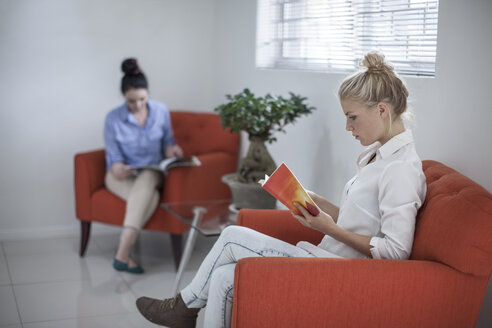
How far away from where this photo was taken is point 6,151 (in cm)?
395

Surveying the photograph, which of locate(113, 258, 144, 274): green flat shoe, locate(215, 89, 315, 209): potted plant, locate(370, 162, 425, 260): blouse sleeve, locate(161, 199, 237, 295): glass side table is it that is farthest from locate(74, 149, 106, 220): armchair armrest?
locate(370, 162, 425, 260): blouse sleeve

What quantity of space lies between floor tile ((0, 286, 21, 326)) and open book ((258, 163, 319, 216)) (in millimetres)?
1579

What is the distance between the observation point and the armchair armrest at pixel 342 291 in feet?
5.39

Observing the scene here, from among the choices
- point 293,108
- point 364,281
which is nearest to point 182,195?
point 293,108

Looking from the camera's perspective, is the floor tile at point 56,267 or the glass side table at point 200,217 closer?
the glass side table at point 200,217

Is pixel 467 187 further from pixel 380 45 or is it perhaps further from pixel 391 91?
pixel 380 45

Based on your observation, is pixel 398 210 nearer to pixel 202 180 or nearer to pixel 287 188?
pixel 287 188

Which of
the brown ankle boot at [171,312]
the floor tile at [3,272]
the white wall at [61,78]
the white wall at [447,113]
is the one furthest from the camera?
the white wall at [61,78]

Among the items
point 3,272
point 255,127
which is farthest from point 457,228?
point 3,272

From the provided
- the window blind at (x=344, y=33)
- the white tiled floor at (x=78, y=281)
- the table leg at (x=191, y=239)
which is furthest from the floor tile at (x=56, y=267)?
the window blind at (x=344, y=33)

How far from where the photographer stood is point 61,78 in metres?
4.01

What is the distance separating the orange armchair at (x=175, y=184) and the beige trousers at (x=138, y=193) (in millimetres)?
48

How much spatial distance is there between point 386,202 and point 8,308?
2.01 m

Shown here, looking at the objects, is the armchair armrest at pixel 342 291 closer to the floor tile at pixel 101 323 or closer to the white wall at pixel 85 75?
the floor tile at pixel 101 323
